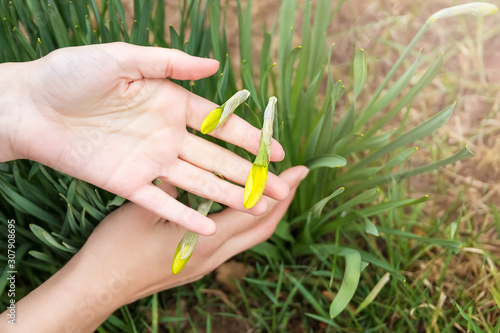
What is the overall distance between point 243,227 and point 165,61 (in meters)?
→ 0.50

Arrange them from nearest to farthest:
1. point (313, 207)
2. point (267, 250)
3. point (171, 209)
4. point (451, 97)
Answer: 1. point (171, 209)
2. point (313, 207)
3. point (267, 250)
4. point (451, 97)

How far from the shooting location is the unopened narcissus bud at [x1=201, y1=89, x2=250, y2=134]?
1.06m

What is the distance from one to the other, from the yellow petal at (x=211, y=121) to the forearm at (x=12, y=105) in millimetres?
458

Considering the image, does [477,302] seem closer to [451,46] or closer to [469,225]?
[469,225]

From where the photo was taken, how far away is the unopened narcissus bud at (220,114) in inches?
41.9

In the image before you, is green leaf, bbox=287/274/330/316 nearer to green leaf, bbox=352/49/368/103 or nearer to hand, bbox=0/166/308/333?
hand, bbox=0/166/308/333

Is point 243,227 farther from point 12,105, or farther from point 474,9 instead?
point 474,9

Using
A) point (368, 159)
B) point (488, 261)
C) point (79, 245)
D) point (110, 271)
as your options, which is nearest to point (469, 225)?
point (488, 261)

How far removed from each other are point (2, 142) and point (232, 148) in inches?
22.6

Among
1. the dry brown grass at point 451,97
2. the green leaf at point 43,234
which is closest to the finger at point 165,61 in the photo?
the green leaf at point 43,234

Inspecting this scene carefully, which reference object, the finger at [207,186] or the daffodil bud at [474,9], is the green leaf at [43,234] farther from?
the daffodil bud at [474,9]

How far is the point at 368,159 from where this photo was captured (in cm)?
129

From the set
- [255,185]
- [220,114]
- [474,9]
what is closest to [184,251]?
[255,185]

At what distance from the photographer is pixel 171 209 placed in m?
1.12
